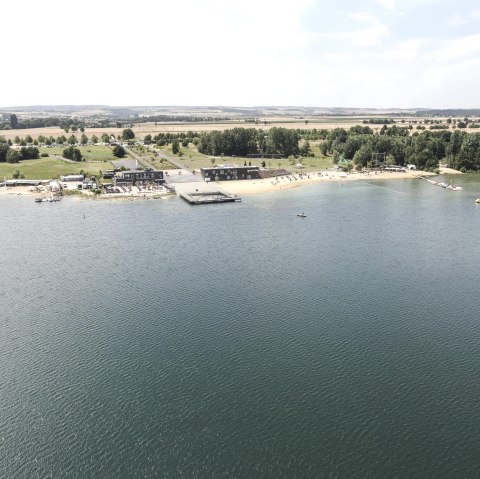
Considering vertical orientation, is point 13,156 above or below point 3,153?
below

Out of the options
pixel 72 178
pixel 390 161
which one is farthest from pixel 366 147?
pixel 72 178

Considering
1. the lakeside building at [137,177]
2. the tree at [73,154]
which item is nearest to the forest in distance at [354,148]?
the tree at [73,154]

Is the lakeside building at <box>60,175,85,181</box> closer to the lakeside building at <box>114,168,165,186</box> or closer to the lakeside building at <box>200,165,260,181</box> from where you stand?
the lakeside building at <box>114,168,165,186</box>

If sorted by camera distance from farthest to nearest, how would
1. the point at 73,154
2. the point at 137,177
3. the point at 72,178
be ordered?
the point at 73,154 → the point at 72,178 → the point at 137,177

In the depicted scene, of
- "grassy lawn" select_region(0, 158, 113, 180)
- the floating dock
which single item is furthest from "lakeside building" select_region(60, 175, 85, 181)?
the floating dock

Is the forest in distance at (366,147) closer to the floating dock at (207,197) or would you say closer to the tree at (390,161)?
the tree at (390,161)

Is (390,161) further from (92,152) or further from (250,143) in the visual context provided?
(92,152)
